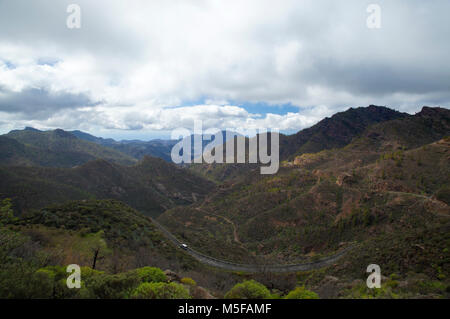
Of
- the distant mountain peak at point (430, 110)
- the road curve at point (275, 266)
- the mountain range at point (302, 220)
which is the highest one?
the distant mountain peak at point (430, 110)

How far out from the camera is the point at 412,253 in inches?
965

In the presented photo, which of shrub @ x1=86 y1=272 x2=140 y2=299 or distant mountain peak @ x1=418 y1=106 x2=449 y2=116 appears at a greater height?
distant mountain peak @ x1=418 y1=106 x2=449 y2=116

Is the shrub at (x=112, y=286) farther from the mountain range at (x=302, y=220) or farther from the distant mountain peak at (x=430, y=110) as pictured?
the distant mountain peak at (x=430, y=110)

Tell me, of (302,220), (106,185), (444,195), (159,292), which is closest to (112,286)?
(159,292)

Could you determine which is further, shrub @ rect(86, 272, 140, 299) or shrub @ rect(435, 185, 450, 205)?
shrub @ rect(435, 185, 450, 205)

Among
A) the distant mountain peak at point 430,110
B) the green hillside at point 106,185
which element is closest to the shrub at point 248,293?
the green hillside at point 106,185

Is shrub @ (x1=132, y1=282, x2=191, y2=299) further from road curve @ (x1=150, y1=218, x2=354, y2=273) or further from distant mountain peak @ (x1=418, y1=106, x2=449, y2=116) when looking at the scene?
distant mountain peak @ (x1=418, y1=106, x2=449, y2=116)

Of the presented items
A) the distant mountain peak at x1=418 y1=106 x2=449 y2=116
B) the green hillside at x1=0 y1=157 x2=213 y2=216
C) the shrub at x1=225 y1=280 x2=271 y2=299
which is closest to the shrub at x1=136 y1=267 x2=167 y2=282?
the shrub at x1=225 y1=280 x2=271 y2=299

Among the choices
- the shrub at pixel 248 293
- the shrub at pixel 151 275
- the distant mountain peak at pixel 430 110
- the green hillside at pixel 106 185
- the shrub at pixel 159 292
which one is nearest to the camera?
the shrub at pixel 159 292

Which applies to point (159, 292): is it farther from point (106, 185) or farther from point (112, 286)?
point (106, 185)

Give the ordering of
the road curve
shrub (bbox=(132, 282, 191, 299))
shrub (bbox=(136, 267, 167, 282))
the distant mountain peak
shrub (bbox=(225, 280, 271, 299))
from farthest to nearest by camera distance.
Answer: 1. the distant mountain peak
2. the road curve
3. shrub (bbox=(136, 267, 167, 282))
4. shrub (bbox=(225, 280, 271, 299))
5. shrub (bbox=(132, 282, 191, 299))
